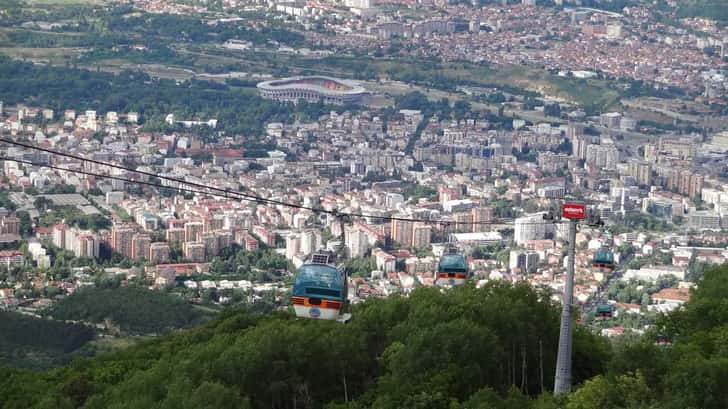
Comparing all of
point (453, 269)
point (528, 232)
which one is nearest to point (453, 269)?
point (453, 269)

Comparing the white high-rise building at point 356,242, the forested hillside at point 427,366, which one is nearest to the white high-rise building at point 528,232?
the white high-rise building at point 356,242

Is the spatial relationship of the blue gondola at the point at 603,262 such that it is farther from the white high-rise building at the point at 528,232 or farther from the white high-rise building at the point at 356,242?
the white high-rise building at the point at 528,232

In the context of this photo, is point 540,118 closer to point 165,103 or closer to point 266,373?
point 165,103

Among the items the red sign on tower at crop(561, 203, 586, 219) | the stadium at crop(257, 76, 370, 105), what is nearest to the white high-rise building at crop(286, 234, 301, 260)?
the red sign on tower at crop(561, 203, 586, 219)

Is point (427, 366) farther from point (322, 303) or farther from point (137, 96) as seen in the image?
point (137, 96)

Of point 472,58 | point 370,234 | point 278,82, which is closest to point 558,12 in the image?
point 472,58
